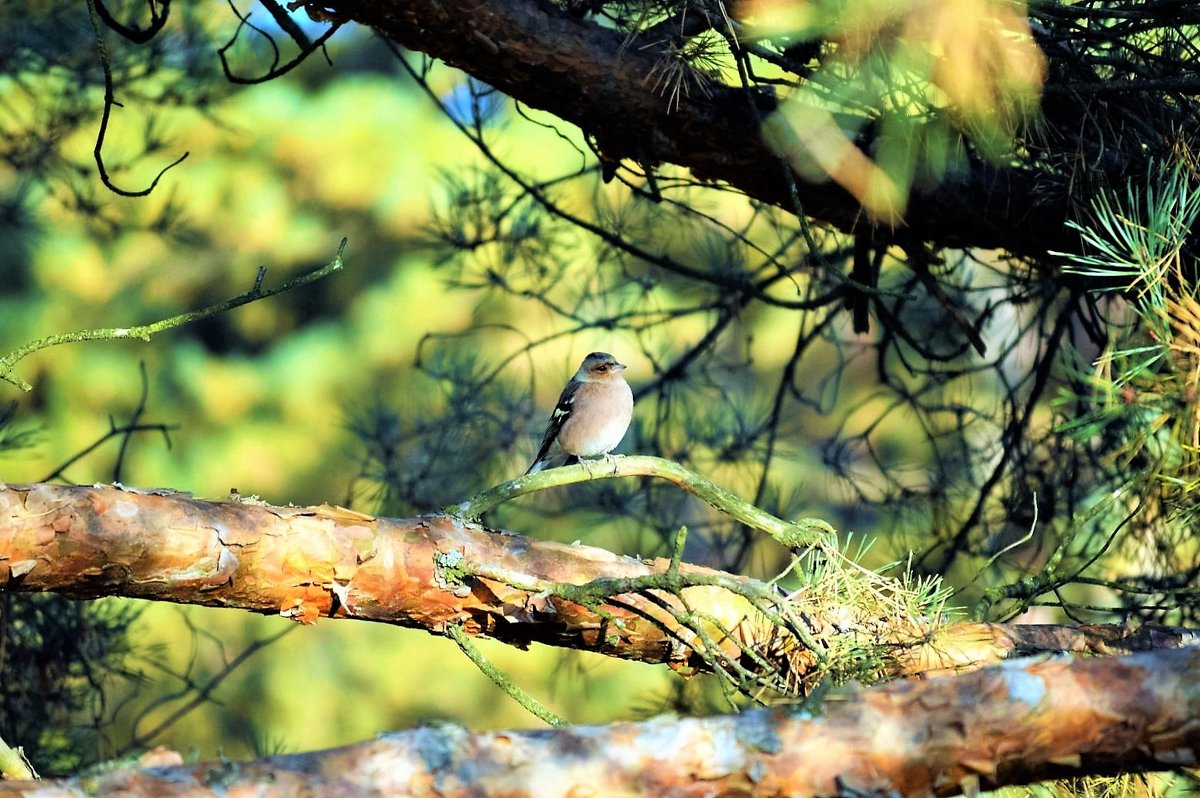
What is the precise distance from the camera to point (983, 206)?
288 cm

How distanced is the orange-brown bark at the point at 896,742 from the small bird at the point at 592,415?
233 centimetres

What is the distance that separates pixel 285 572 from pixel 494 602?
1.21ft

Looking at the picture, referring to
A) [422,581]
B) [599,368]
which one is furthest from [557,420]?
[422,581]

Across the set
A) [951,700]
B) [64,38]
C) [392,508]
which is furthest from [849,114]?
[64,38]

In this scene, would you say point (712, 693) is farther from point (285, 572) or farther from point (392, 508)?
point (285, 572)

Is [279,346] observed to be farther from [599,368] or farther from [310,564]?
[310,564]

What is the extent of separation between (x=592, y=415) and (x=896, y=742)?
244 centimetres

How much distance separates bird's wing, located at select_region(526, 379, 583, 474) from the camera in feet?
13.0

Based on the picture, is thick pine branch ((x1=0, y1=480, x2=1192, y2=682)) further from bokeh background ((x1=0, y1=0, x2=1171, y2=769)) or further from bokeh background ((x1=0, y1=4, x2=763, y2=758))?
bokeh background ((x1=0, y1=4, x2=763, y2=758))

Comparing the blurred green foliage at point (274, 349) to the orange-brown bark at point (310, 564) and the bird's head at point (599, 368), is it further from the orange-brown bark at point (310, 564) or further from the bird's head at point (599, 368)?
the orange-brown bark at point (310, 564)

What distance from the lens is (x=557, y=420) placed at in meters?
3.98

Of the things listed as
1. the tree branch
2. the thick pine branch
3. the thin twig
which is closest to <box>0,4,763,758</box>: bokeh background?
the tree branch

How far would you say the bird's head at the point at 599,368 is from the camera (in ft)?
13.5

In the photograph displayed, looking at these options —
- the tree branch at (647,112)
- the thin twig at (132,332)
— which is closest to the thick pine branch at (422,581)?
the thin twig at (132,332)
